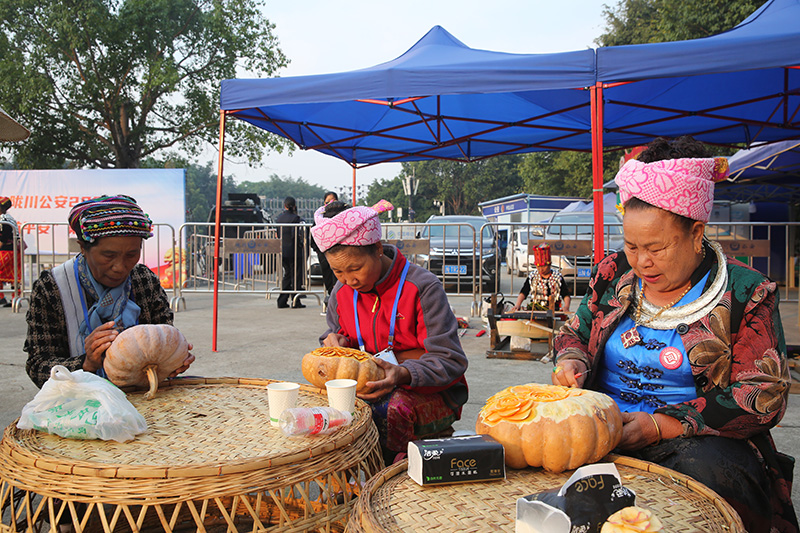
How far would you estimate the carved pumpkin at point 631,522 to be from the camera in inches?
43.0

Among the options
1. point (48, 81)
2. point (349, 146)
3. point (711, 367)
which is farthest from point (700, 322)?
point (48, 81)

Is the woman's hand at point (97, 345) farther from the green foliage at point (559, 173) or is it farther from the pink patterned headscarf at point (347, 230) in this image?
the green foliage at point (559, 173)

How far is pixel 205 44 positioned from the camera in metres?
21.4

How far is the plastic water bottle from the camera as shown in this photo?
5.81 ft

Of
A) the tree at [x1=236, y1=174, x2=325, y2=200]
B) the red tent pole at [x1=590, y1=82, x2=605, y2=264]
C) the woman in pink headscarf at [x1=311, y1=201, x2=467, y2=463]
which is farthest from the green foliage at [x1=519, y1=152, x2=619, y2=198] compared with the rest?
the tree at [x1=236, y1=174, x2=325, y2=200]

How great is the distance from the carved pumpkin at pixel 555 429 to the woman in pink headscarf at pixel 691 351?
7.0 inches

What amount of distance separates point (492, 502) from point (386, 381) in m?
0.93

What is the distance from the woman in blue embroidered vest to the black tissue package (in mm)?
1714

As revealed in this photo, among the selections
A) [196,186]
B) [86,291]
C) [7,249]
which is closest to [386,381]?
[86,291]

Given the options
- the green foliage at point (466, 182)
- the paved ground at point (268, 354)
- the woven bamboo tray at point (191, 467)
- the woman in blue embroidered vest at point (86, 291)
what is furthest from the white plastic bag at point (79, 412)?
the green foliage at point (466, 182)

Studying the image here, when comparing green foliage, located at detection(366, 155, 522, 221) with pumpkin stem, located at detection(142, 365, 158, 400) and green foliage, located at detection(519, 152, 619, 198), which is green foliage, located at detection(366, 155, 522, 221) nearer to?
green foliage, located at detection(519, 152, 619, 198)

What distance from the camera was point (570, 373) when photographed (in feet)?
6.37

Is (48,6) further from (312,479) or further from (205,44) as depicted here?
(312,479)

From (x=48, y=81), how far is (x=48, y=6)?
261 centimetres
